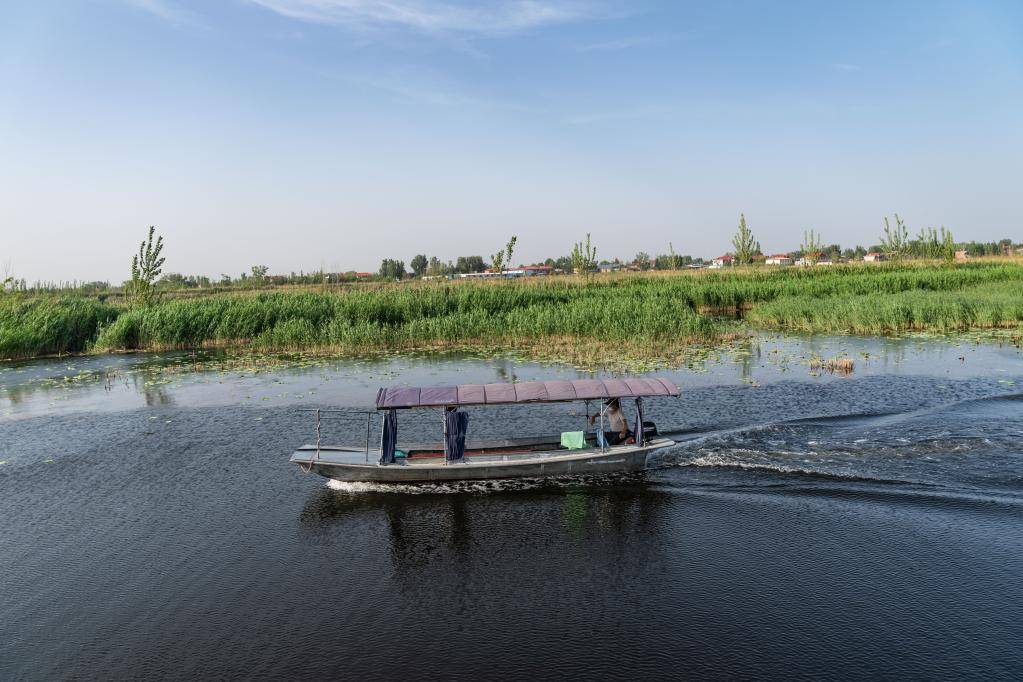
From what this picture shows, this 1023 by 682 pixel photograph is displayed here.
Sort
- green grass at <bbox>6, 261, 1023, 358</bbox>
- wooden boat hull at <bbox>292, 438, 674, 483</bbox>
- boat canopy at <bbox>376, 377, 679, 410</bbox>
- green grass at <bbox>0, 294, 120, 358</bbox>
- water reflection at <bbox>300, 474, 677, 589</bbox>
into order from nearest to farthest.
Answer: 1. water reflection at <bbox>300, 474, 677, 589</bbox>
2. wooden boat hull at <bbox>292, 438, 674, 483</bbox>
3. boat canopy at <bbox>376, 377, 679, 410</bbox>
4. green grass at <bbox>6, 261, 1023, 358</bbox>
5. green grass at <bbox>0, 294, 120, 358</bbox>

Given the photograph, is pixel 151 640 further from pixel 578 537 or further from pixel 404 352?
pixel 404 352

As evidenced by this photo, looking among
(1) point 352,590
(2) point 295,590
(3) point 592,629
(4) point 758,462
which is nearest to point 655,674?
(3) point 592,629

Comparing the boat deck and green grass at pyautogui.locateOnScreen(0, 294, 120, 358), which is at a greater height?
green grass at pyautogui.locateOnScreen(0, 294, 120, 358)

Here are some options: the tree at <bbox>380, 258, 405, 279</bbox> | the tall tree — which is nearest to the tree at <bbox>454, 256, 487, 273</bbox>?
the tree at <bbox>380, 258, 405, 279</bbox>

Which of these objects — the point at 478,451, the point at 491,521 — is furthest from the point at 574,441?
the point at 491,521

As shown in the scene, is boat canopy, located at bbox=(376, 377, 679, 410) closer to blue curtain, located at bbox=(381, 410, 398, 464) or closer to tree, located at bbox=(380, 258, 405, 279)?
blue curtain, located at bbox=(381, 410, 398, 464)

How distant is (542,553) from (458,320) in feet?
81.3

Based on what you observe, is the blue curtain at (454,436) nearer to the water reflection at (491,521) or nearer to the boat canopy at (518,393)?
the boat canopy at (518,393)

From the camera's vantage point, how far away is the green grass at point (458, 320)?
3262 centimetres

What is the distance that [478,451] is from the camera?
15.0 meters

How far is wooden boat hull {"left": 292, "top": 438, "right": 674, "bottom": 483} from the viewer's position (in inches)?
539

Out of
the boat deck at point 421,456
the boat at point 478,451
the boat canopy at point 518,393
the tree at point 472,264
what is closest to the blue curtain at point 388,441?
the boat at point 478,451

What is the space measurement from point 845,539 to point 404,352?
930 inches

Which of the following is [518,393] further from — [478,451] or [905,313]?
[905,313]
